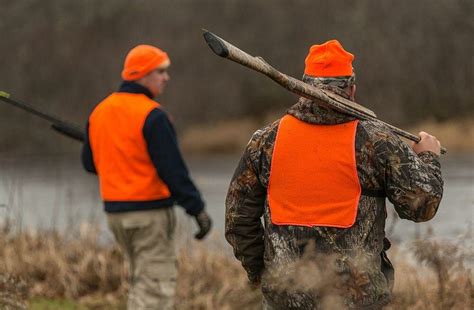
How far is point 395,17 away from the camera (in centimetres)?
3200

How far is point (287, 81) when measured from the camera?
14.0 ft

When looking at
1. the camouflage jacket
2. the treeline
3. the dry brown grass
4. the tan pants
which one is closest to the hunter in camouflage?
the camouflage jacket

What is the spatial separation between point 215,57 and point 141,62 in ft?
87.7

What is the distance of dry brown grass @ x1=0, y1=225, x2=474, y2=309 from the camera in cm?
807

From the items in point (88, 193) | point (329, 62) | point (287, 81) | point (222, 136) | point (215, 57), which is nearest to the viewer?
point (287, 81)

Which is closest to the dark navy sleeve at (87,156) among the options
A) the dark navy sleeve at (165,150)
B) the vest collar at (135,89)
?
the vest collar at (135,89)

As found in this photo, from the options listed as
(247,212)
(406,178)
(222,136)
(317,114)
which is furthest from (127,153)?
(222,136)

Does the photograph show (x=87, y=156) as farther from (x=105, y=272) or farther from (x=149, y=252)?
(x=105, y=272)

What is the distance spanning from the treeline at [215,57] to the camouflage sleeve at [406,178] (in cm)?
2219

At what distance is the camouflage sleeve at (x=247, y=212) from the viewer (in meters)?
4.90

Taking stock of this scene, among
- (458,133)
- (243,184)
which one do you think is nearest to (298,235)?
(243,184)

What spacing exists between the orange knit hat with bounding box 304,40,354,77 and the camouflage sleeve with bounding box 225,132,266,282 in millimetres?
384

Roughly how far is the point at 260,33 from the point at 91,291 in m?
25.4

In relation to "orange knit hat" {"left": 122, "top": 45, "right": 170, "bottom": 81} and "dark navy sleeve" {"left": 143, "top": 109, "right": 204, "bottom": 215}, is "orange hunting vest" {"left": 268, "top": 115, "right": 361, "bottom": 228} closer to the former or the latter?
"dark navy sleeve" {"left": 143, "top": 109, "right": 204, "bottom": 215}
